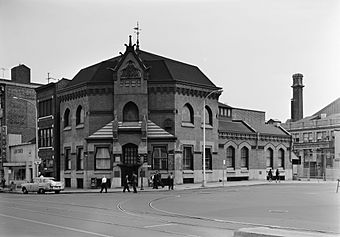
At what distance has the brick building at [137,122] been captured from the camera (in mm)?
52688

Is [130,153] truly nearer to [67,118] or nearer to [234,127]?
[67,118]

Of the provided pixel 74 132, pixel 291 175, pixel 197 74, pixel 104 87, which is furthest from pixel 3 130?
pixel 291 175

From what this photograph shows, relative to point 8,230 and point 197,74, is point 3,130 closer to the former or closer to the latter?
point 197,74

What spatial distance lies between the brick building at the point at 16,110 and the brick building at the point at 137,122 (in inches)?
660

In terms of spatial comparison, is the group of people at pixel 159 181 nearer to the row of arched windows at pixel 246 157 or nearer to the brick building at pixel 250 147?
the brick building at pixel 250 147

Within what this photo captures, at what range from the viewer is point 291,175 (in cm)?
6969

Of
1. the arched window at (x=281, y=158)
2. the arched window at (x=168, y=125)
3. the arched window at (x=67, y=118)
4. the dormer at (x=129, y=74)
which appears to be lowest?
the arched window at (x=281, y=158)

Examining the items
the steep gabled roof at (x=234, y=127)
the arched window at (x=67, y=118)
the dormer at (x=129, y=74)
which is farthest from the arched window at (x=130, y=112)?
the steep gabled roof at (x=234, y=127)

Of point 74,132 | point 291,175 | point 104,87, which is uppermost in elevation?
point 104,87

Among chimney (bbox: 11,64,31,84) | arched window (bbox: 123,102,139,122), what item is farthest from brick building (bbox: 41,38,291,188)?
chimney (bbox: 11,64,31,84)

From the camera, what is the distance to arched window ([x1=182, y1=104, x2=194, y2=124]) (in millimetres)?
54656

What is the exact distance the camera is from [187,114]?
55188mm

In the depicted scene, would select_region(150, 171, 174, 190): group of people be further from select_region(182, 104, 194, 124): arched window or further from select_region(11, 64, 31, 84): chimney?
select_region(11, 64, 31, 84): chimney

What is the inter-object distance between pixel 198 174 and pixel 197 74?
1122 centimetres
